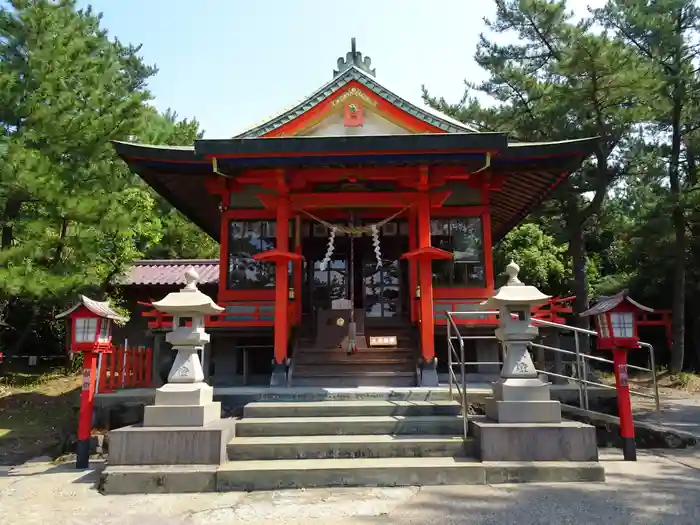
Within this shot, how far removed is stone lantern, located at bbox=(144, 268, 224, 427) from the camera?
247 inches

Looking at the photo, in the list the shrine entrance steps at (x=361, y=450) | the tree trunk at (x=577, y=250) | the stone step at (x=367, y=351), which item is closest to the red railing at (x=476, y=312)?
the stone step at (x=367, y=351)

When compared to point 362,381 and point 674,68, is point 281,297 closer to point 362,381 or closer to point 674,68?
point 362,381

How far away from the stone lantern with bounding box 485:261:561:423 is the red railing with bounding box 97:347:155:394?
20.3 ft

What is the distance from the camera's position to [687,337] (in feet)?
69.0

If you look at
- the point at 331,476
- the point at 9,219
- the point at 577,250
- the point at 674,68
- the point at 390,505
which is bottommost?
the point at 390,505

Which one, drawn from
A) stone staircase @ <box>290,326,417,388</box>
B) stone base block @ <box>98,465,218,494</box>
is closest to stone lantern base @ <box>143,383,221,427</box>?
stone base block @ <box>98,465,218,494</box>

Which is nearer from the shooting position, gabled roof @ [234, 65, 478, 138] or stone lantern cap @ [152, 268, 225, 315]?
stone lantern cap @ [152, 268, 225, 315]

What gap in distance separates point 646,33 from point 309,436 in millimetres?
19439

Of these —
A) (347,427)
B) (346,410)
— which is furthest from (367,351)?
(347,427)

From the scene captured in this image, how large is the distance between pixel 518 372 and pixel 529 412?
1.61 ft

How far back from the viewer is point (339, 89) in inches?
417

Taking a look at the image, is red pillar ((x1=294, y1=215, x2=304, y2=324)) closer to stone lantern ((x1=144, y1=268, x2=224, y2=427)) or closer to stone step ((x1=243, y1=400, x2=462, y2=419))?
stone lantern ((x1=144, y1=268, x2=224, y2=427))

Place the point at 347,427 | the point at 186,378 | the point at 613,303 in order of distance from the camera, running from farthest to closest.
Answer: the point at 613,303, the point at 347,427, the point at 186,378

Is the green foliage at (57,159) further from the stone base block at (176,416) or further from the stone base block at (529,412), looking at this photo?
the stone base block at (529,412)
